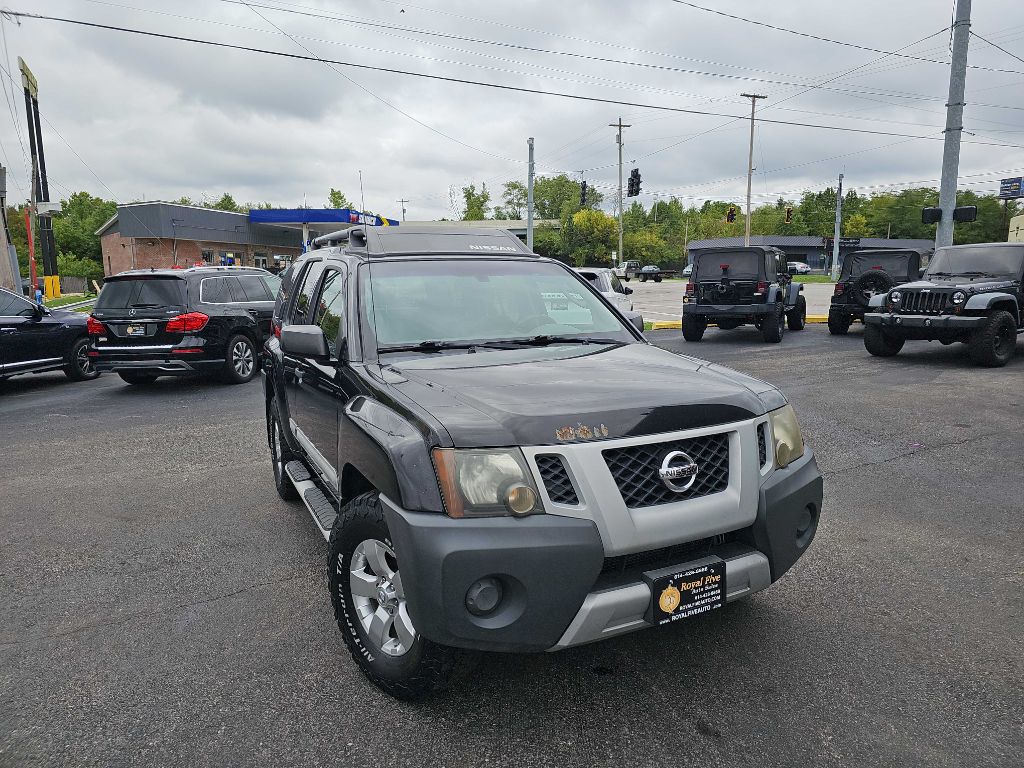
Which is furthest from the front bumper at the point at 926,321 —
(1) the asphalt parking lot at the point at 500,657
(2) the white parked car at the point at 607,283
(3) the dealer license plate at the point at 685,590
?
(3) the dealer license plate at the point at 685,590

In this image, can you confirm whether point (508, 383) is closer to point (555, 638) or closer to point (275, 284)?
→ point (555, 638)

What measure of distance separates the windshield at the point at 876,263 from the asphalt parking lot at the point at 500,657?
10959 mm

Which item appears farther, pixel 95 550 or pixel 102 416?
pixel 102 416

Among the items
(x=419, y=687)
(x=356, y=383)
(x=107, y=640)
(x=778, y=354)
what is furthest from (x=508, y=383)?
(x=778, y=354)

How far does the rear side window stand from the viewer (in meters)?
9.99

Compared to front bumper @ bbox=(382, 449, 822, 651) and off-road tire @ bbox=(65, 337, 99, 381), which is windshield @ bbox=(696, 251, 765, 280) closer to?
off-road tire @ bbox=(65, 337, 99, 381)

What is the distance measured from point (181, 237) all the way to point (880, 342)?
45.0 metres

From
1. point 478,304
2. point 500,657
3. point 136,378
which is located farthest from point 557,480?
point 136,378

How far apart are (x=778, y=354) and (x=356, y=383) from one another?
11.4 meters

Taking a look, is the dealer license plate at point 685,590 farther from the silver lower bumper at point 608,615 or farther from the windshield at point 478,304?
the windshield at point 478,304

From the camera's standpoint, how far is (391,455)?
2502 millimetres

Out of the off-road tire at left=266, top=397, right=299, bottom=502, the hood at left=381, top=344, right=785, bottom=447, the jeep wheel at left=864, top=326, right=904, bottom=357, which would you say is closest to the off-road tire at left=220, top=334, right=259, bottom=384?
the off-road tire at left=266, top=397, right=299, bottom=502

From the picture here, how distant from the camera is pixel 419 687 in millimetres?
2592

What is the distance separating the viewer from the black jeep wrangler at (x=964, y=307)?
35.9 ft
